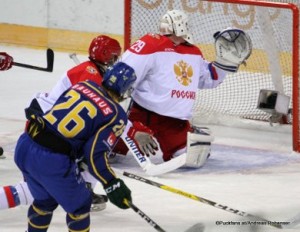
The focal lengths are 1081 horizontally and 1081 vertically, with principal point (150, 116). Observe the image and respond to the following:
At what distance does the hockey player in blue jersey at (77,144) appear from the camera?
3.89 m

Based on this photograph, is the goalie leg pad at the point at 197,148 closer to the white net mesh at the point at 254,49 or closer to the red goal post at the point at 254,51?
the red goal post at the point at 254,51

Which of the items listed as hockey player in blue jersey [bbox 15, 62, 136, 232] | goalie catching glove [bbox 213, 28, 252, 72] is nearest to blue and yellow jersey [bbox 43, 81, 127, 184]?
hockey player in blue jersey [bbox 15, 62, 136, 232]

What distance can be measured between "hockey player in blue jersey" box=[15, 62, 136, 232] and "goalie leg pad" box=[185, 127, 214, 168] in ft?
6.03

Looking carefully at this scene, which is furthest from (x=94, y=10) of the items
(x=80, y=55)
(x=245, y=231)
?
(x=245, y=231)

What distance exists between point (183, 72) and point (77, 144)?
1992 millimetres

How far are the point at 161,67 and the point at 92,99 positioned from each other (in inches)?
75.6

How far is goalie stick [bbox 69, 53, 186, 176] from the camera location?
5.65m

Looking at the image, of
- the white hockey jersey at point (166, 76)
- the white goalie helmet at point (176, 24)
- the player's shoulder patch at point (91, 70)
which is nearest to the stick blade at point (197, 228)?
the player's shoulder patch at point (91, 70)

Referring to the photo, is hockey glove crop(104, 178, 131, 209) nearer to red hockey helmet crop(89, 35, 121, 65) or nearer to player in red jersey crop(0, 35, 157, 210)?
player in red jersey crop(0, 35, 157, 210)

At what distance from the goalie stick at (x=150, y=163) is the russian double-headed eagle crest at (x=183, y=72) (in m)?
0.42

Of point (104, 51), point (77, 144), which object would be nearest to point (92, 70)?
point (104, 51)

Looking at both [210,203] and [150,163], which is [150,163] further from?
[210,203]

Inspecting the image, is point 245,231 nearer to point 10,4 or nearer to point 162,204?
point 162,204

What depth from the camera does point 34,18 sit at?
9727mm
